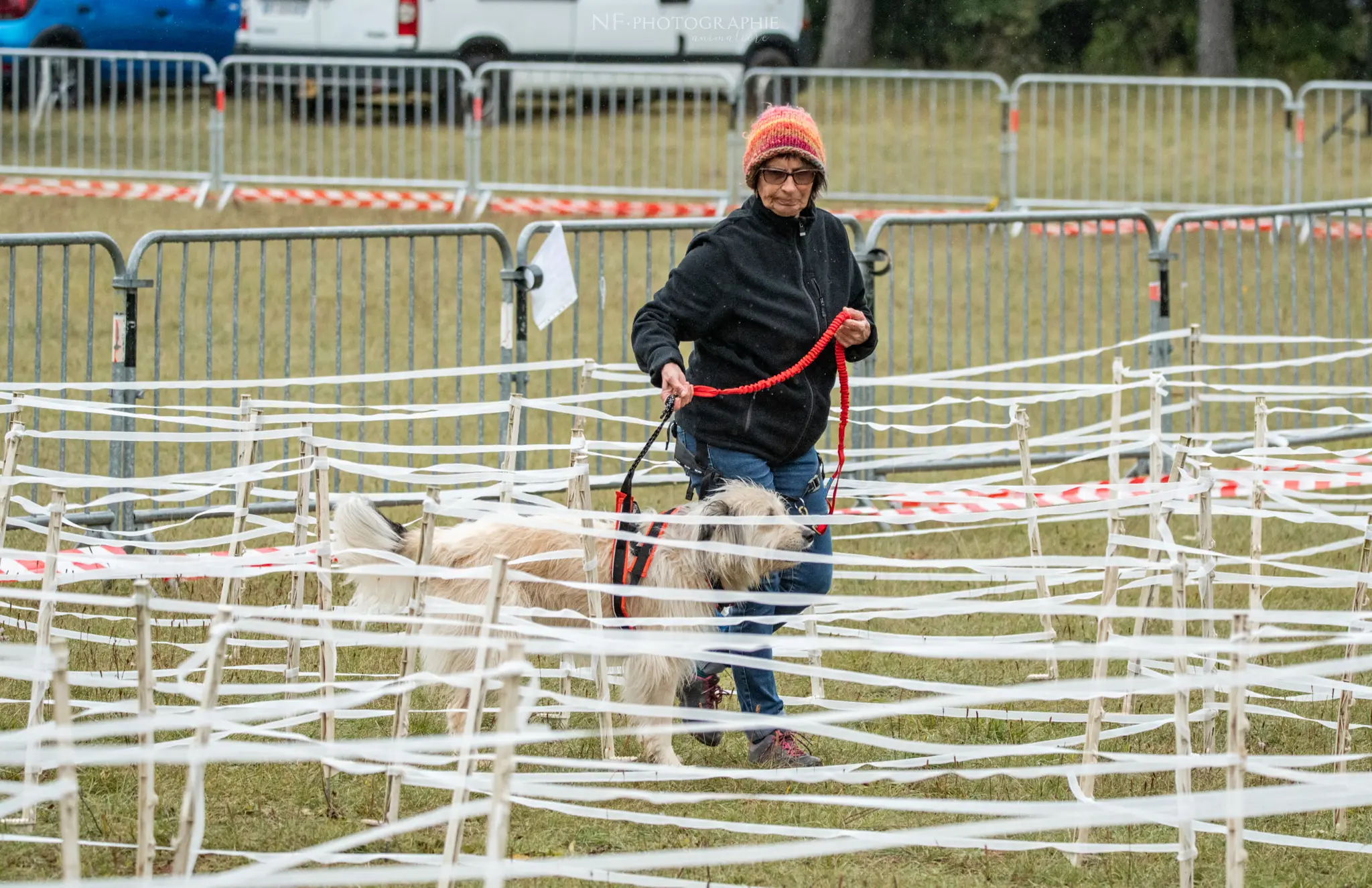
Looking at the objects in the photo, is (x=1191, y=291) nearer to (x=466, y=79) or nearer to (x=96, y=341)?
(x=466, y=79)

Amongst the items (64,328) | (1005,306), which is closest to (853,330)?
(64,328)

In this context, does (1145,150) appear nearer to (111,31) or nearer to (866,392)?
(866,392)

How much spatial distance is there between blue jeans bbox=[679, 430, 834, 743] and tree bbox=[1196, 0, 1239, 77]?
24.4 meters

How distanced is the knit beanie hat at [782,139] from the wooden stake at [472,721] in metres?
1.82

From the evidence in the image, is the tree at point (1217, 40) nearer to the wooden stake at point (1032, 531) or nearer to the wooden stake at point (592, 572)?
the wooden stake at point (1032, 531)

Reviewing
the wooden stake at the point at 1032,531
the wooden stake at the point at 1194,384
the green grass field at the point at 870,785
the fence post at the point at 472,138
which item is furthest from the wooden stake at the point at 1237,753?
the fence post at the point at 472,138

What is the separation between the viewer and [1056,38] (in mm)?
32312

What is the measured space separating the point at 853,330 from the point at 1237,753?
2028mm

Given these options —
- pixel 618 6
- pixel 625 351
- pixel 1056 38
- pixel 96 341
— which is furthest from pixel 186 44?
pixel 1056 38

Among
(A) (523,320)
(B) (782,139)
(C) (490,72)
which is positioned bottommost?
(A) (523,320)

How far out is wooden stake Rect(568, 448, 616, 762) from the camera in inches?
200

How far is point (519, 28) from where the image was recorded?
21453mm

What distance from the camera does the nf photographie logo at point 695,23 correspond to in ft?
70.0

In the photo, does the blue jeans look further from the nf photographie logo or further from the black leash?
the nf photographie logo
